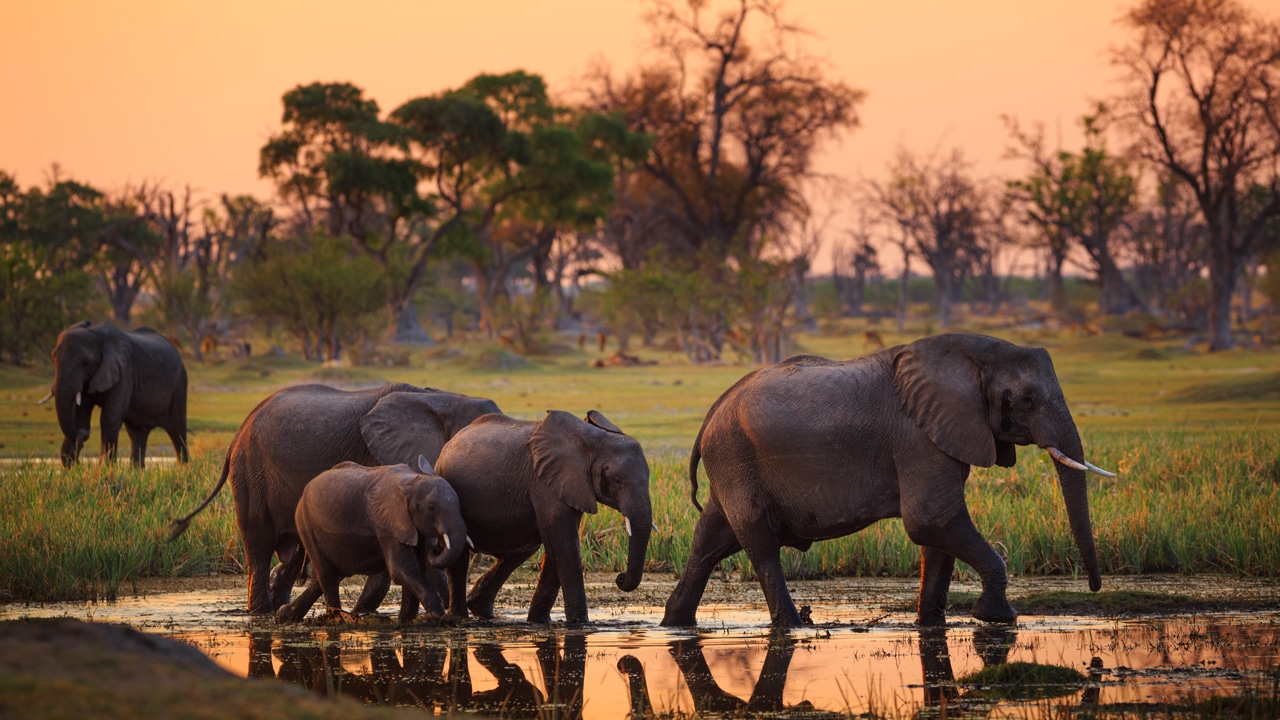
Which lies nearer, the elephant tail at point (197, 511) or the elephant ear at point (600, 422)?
the elephant ear at point (600, 422)

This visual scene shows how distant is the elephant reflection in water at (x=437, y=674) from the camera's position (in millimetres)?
5629

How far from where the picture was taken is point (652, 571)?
33.2 ft

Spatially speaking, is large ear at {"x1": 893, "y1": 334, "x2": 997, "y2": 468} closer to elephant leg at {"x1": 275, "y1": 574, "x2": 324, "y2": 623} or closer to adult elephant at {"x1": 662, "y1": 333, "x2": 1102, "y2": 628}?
adult elephant at {"x1": 662, "y1": 333, "x2": 1102, "y2": 628}

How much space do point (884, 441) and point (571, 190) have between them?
45923 mm

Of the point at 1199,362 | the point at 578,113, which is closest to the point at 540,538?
the point at 1199,362

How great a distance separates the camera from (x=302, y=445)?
28.8 ft

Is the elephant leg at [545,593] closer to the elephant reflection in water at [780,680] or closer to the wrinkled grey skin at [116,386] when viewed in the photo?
the elephant reflection in water at [780,680]

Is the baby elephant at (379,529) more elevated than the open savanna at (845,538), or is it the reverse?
the baby elephant at (379,529)

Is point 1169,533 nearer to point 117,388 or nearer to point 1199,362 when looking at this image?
point 117,388

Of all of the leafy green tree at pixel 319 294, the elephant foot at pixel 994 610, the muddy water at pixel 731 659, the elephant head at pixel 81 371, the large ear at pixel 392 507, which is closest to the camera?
the muddy water at pixel 731 659

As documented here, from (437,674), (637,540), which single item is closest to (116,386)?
(637,540)

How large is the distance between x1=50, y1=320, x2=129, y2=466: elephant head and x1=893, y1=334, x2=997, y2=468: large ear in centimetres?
1051

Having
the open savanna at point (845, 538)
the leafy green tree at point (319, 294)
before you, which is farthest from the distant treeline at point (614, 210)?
the open savanna at point (845, 538)

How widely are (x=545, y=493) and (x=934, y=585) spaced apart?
7.00 ft
